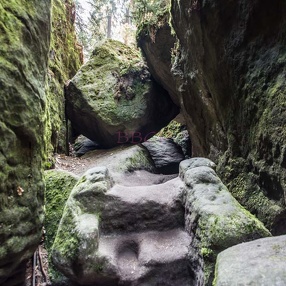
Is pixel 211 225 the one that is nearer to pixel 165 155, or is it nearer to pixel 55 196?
pixel 55 196

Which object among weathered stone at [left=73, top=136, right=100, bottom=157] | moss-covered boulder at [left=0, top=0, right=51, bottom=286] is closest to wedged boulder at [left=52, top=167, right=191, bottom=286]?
moss-covered boulder at [left=0, top=0, right=51, bottom=286]

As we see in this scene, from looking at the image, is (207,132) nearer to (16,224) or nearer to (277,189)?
(277,189)

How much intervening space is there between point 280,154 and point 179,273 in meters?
2.06

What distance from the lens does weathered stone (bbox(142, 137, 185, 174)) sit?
9.81 meters

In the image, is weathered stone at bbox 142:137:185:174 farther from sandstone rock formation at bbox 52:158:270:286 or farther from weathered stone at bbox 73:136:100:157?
sandstone rock formation at bbox 52:158:270:286

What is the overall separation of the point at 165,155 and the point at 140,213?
600 cm

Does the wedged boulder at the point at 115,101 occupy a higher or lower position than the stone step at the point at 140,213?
higher

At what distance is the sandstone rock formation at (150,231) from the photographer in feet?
10.8

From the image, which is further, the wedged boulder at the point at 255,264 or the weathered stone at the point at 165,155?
the weathered stone at the point at 165,155

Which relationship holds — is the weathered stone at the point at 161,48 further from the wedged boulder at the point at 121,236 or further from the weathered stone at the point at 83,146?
the wedged boulder at the point at 121,236

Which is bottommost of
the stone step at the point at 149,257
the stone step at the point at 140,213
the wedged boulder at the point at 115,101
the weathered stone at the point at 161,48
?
the stone step at the point at 149,257

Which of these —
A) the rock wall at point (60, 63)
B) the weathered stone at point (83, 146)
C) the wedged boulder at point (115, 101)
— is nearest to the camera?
the rock wall at point (60, 63)

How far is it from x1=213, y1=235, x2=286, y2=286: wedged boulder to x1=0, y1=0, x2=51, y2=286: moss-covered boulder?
7.93 feet

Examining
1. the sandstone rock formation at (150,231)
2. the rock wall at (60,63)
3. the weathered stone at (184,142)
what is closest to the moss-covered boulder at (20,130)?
the sandstone rock formation at (150,231)
